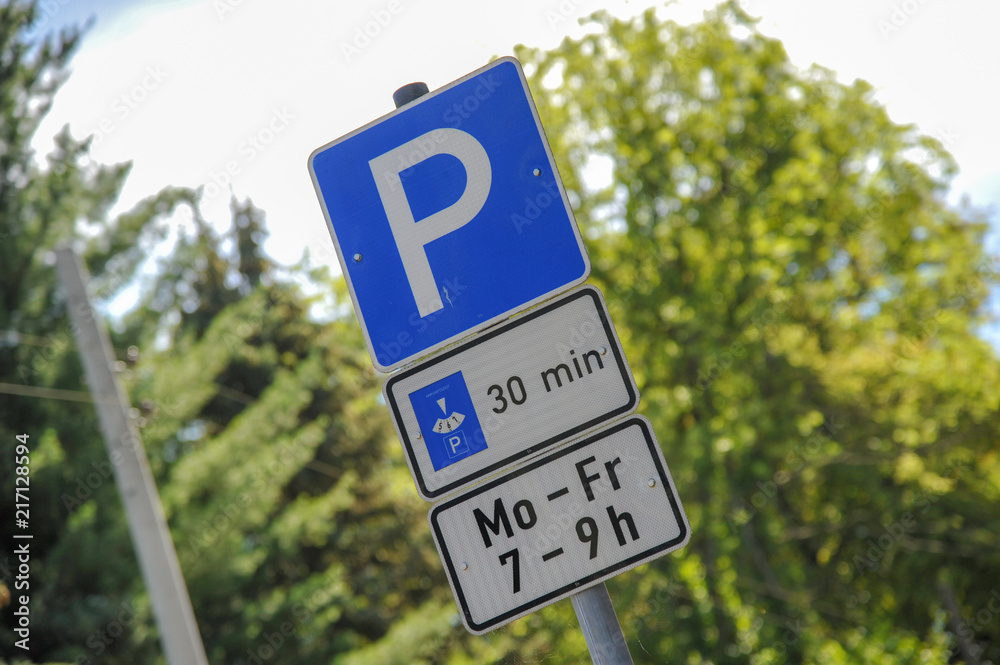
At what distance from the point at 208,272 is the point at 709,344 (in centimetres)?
1340

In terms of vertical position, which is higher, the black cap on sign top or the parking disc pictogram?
the black cap on sign top

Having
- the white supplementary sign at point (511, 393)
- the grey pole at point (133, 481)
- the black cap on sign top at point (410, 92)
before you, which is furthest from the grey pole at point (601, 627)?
the grey pole at point (133, 481)

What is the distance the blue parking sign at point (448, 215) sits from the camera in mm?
2047

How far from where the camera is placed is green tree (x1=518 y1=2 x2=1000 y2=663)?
10375mm

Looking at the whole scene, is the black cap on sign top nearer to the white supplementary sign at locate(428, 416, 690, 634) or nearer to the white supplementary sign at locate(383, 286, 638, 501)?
the white supplementary sign at locate(383, 286, 638, 501)

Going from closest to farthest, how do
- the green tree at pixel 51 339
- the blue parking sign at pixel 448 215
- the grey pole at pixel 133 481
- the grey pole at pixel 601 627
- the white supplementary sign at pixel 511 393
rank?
the grey pole at pixel 601 627 < the white supplementary sign at pixel 511 393 < the blue parking sign at pixel 448 215 < the grey pole at pixel 133 481 < the green tree at pixel 51 339

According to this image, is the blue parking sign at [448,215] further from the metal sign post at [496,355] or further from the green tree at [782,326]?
the green tree at [782,326]

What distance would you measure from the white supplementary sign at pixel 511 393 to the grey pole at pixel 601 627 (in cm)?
34

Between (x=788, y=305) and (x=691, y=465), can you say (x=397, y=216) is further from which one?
(x=788, y=305)

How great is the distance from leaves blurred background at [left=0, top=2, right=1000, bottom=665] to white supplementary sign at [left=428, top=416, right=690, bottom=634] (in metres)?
7.92

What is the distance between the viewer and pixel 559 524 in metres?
1.88

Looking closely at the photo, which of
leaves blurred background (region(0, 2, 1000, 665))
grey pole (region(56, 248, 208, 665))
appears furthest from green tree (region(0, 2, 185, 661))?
grey pole (region(56, 248, 208, 665))

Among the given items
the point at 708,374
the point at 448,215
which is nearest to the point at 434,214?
the point at 448,215

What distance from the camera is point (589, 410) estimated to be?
1.93 meters
